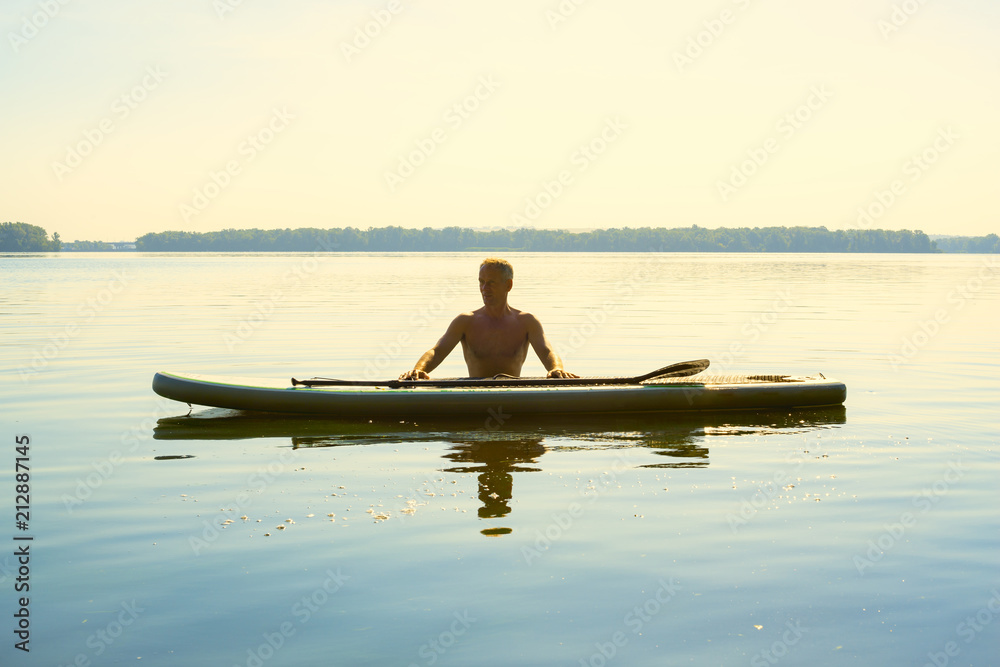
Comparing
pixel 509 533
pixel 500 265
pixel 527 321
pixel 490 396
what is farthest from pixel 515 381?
pixel 509 533

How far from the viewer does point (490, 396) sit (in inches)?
328

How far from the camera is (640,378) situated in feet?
28.5

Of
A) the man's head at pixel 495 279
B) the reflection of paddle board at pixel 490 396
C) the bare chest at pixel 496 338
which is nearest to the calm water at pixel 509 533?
the reflection of paddle board at pixel 490 396

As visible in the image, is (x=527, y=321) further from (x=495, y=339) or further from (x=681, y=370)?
(x=681, y=370)

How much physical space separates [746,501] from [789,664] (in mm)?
2338

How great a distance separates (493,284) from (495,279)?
6 cm

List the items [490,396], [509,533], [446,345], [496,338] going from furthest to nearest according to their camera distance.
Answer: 1. [496,338]
2. [446,345]
3. [490,396]
4. [509,533]

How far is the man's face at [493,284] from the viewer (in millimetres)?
8672

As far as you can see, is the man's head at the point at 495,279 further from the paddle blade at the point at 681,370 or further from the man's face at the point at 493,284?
the paddle blade at the point at 681,370

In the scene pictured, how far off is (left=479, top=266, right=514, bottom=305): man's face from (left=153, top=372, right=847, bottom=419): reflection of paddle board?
2.87ft

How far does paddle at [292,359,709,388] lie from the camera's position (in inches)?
334

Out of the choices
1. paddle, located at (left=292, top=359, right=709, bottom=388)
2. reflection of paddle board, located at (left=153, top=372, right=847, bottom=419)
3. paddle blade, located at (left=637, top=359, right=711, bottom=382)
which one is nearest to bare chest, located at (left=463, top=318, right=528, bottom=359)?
paddle, located at (left=292, top=359, right=709, bottom=388)

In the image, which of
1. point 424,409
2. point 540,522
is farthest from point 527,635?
point 424,409

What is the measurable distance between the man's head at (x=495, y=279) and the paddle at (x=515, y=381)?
771 mm
